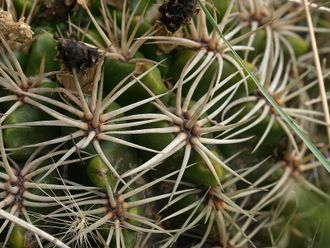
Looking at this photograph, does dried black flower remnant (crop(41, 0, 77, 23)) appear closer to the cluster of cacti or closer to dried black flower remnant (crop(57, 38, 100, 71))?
the cluster of cacti

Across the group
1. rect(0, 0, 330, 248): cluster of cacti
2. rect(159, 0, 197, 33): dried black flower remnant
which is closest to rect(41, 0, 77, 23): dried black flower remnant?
rect(0, 0, 330, 248): cluster of cacti

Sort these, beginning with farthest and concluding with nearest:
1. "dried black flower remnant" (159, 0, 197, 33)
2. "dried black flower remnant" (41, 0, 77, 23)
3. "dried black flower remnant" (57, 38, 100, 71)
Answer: "dried black flower remnant" (41, 0, 77, 23) → "dried black flower remnant" (159, 0, 197, 33) → "dried black flower remnant" (57, 38, 100, 71)

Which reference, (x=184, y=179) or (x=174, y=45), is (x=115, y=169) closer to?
(x=184, y=179)

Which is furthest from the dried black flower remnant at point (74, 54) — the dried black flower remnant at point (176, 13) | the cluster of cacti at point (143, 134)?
the dried black flower remnant at point (176, 13)

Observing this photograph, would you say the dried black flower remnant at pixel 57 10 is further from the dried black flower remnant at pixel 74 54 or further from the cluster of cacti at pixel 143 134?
the dried black flower remnant at pixel 74 54

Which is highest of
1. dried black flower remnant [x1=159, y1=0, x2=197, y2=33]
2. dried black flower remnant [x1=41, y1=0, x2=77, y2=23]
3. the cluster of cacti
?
dried black flower remnant [x1=41, y1=0, x2=77, y2=23]

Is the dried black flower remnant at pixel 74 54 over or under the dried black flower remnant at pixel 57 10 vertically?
under

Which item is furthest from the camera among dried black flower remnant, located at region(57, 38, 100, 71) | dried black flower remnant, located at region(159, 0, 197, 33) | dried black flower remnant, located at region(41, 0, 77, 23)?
dried black flower remnant, located at region(41, 0, 77, 23)

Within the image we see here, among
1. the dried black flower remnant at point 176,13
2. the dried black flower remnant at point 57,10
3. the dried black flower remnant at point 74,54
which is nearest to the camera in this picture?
the dried black flower remnant at point 74,54
